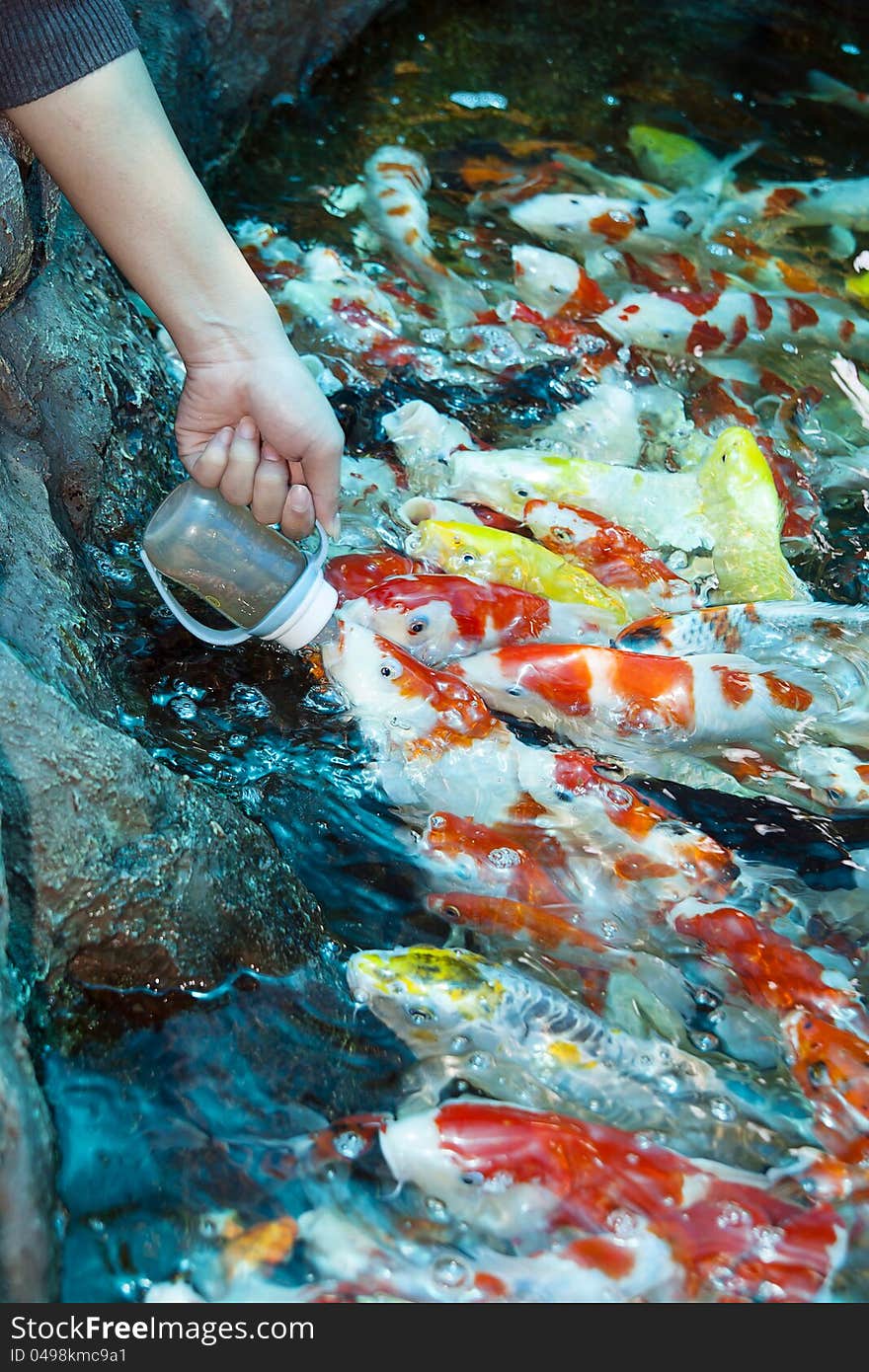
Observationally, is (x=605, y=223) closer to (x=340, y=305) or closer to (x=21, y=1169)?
(x=340, y=305)

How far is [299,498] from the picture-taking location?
2322mm

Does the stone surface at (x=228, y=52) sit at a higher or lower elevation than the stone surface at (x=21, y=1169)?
higher

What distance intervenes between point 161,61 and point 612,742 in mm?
3064

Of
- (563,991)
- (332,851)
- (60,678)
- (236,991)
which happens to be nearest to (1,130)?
(60,678)

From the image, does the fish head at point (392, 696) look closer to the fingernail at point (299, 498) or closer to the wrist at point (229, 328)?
the fingernail at point (299, 498)

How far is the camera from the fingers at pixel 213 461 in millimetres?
2260

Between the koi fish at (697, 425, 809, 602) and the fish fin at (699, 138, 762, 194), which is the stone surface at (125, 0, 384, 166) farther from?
the koi fish at (697, 425, 809, 602)

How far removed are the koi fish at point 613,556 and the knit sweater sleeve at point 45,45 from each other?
1621 mm

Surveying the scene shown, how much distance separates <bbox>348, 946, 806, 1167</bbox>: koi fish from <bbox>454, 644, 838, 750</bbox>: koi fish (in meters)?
0.79

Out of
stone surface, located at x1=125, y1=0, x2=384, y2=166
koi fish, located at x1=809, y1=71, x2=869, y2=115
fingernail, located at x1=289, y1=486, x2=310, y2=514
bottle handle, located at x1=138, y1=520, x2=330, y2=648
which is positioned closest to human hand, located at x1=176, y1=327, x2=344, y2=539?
fingernail, located at x1=289, y1=486, x2=310, y2=514

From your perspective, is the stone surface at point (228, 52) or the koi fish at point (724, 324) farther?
the stone surface at point (228, 52)

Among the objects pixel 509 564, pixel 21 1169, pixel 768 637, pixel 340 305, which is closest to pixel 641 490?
pixel 509 564

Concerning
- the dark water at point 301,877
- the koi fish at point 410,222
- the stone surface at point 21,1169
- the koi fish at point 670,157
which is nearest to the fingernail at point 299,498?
the dark water at point 301,877

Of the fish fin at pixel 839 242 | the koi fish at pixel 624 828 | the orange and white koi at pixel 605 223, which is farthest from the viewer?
the fish fin at pixel 839 242
